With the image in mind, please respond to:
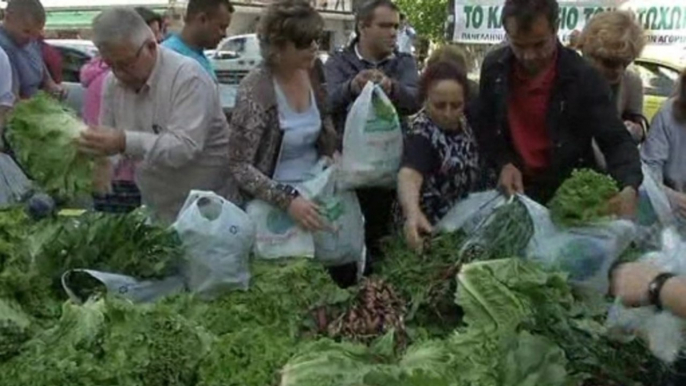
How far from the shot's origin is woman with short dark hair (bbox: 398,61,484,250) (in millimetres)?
4086

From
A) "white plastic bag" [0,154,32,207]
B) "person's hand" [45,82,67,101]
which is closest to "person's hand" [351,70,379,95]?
"white plastic bag" [0,154,32,207]

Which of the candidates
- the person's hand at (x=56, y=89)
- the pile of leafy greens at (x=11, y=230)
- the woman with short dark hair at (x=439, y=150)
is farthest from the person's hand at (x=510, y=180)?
the person's hand at (x=56, y=89)

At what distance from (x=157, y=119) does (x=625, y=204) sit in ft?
5.98

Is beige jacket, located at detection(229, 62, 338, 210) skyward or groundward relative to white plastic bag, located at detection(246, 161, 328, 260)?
skyward

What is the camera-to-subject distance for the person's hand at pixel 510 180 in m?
4.05

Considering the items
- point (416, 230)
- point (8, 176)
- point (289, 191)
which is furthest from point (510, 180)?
point (8, 176)

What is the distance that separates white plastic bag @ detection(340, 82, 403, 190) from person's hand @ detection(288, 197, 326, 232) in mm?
262

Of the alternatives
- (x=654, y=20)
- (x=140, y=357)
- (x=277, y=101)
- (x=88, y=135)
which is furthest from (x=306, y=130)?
(x=654, y=20)

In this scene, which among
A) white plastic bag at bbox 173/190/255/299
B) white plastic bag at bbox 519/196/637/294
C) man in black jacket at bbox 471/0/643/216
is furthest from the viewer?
man in black jacket at bbox 471/0/643/216

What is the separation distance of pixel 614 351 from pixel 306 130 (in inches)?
69.1

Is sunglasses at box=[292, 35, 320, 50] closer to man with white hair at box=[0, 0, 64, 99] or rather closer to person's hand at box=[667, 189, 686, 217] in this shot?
person's hand at box=[667, 189, 686, 217]

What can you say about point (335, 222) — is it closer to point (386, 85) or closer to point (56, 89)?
point (386, 85)

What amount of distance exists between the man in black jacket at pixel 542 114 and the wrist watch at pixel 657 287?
1.34 metres

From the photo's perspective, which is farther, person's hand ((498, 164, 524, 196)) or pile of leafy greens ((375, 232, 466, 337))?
person's hand ((498, 164, 524, 196))
